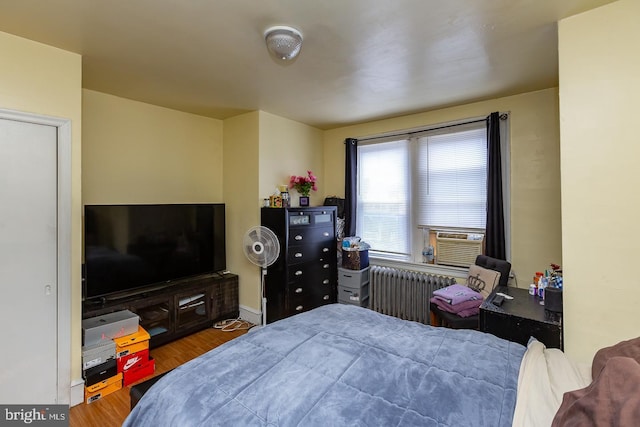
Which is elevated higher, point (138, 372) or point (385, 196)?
point (385, 196)

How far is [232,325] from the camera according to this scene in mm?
3656

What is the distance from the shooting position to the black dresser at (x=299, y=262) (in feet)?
11.3

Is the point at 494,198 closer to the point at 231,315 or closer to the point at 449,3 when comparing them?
the point at 449,3

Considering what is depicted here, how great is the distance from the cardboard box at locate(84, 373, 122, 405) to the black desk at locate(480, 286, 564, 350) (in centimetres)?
295

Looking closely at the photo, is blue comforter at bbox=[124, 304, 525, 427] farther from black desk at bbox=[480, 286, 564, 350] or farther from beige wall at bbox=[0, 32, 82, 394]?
beige wall at bbox=[0, 32, 82, 394]

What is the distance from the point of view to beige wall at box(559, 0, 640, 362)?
1648 mm

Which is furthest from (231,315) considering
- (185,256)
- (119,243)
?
(119,243)

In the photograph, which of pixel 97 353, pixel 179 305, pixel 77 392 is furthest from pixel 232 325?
pixel 77 392

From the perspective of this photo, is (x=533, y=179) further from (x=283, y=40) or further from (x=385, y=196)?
(x=283, y=40)

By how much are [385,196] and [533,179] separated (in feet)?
5.44

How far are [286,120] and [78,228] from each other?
2555 millimetres

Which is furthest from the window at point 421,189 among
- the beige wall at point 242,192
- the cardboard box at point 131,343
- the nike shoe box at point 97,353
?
the nike shoe box at point 97,353

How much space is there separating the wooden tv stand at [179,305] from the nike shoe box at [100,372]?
0.51 m

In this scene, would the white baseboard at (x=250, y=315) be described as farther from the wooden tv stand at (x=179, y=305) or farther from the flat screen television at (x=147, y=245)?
the flat screen television at (x=147, y=245)
